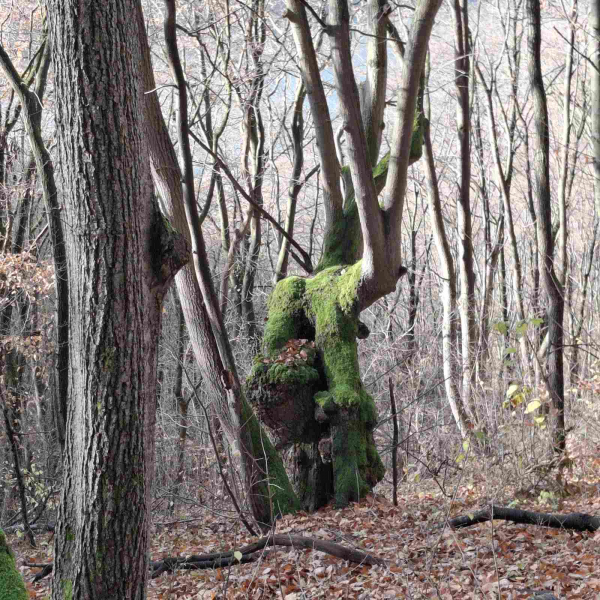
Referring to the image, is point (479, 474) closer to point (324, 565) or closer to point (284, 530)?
point (284, 530)

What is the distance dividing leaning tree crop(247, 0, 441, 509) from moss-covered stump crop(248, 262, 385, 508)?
0.01m

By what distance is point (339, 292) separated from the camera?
7246 millimetres

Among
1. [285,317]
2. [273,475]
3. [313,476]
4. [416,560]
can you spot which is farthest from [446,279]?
[416,560]

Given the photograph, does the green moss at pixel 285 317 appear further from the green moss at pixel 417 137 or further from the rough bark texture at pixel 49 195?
the rough bark texture at pixel 49 195

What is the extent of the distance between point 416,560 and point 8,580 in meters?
3.33

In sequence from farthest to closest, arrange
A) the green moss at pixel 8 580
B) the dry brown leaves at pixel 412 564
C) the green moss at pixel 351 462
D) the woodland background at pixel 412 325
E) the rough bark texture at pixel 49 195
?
the rough bark texture at pixel 49 195
the green moss at pixel 351 462
the woodland background at pixel 412 325
the dry brown leaves at pixel 412 564
the green moss at pixel 8 580

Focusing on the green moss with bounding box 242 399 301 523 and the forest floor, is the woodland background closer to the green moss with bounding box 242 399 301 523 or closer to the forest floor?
the forest floor

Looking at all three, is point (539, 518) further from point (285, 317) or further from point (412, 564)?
point (285, 317)

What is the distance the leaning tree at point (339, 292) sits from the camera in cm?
618

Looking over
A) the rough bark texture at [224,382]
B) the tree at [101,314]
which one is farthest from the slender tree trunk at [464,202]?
the tree at [101,314]

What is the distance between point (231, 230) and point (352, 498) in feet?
31.2

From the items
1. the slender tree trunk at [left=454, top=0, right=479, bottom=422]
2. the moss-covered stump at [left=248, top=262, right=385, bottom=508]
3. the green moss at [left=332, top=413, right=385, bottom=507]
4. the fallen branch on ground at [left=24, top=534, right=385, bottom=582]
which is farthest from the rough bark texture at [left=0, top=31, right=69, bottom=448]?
the slender tree trunk at [left=454, top=0, right=479, bottom=422]

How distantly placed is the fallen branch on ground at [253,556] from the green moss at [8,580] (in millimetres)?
2515

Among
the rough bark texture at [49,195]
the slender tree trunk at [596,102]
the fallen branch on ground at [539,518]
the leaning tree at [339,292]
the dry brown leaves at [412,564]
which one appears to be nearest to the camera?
the dry brown leaves at [412,564]
